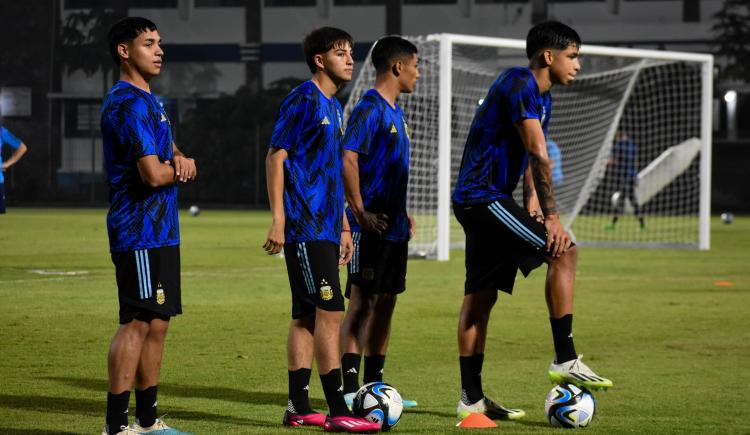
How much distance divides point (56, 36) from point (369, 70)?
25.4 m

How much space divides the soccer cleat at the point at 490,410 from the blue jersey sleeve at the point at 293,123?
1.51 meters

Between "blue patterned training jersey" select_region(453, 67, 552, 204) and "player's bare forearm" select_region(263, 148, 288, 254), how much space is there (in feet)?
3.10

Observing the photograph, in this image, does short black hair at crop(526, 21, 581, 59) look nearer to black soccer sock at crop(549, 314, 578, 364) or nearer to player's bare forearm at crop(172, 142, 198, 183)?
black soccer sock at crop(549, 314, 578, 364)

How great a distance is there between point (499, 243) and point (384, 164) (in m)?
0.85

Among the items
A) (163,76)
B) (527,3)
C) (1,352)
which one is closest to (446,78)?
(1,352)

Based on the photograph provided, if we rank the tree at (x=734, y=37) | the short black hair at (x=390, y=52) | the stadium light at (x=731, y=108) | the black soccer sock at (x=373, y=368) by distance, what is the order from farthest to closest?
1. the tree at (x=734, y=37)
2. the stadium light at (x=731, y=108)
3. the short black hair at (x=390, y=52)
4. the black soccer sock at (x=373, y=368)

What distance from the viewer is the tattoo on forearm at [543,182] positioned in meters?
6.22

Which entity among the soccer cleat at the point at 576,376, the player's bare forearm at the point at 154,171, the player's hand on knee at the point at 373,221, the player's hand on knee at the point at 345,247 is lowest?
the soccer cleat at the point at 576,376

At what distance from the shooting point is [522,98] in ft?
20.4

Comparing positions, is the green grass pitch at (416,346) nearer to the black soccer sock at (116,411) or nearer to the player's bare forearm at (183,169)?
the black soccer sock at (116,411)

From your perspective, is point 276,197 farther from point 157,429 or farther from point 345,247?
point 157,429

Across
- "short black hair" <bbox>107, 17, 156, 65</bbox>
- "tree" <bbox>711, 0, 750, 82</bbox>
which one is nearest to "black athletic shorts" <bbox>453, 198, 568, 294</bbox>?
"short black hair" <bbox>107, 17, 156, 65</bbox>

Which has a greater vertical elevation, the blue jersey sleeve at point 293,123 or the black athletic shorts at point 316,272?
the blue jersey sleeve at point 293,123

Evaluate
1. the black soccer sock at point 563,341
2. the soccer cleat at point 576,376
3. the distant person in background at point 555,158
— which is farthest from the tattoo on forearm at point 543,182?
the distant person in background at point 555,158
